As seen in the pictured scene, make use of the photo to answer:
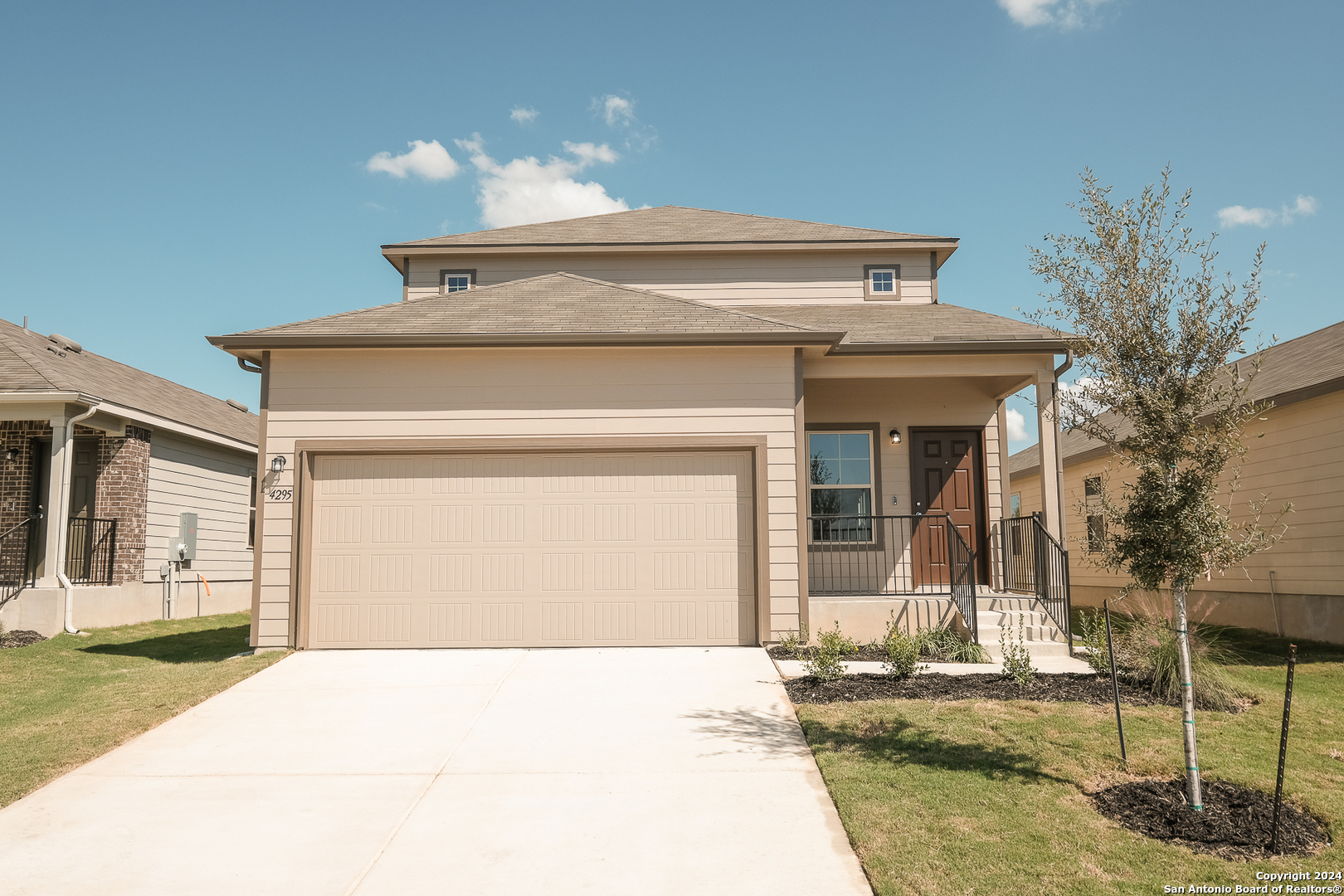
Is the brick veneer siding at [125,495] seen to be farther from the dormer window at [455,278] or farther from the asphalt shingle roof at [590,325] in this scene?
the asphalt shingle roof at [590,325]

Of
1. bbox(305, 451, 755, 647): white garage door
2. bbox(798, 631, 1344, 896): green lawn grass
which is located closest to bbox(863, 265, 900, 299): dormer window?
bbox(305, 451, 755, 647): white garage door

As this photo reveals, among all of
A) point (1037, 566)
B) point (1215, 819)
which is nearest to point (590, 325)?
point (1037, 566)

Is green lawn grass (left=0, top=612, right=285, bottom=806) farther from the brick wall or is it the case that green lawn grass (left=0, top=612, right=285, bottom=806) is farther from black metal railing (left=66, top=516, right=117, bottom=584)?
the brick wall

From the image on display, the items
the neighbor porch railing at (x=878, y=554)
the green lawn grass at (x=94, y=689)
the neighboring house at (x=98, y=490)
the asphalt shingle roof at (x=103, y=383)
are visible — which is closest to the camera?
the green lawn grass at (x=94, y=689)

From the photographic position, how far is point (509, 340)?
8859 mm

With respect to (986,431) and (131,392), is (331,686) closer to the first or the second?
(986,431)

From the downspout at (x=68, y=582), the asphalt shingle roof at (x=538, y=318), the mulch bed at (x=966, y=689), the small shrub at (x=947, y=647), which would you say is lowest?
the mulch bed at (x=966, y=689)

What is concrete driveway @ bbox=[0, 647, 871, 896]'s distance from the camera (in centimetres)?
371

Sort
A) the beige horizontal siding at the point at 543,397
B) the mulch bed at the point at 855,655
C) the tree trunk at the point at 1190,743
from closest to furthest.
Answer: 1. the tree trunk at the point at 1190,743
2. the mulch bed at the point at 855,655
3. the beige horizontal siding at the point at 543,397

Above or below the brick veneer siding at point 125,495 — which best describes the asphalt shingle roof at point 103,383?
above

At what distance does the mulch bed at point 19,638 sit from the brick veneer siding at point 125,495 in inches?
62.8

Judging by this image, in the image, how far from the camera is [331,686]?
287 inches

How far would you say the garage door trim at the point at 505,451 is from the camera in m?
8.77

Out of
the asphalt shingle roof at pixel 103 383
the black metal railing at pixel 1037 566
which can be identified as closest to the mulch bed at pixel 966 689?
the black metal railing at pixel 1037 566
